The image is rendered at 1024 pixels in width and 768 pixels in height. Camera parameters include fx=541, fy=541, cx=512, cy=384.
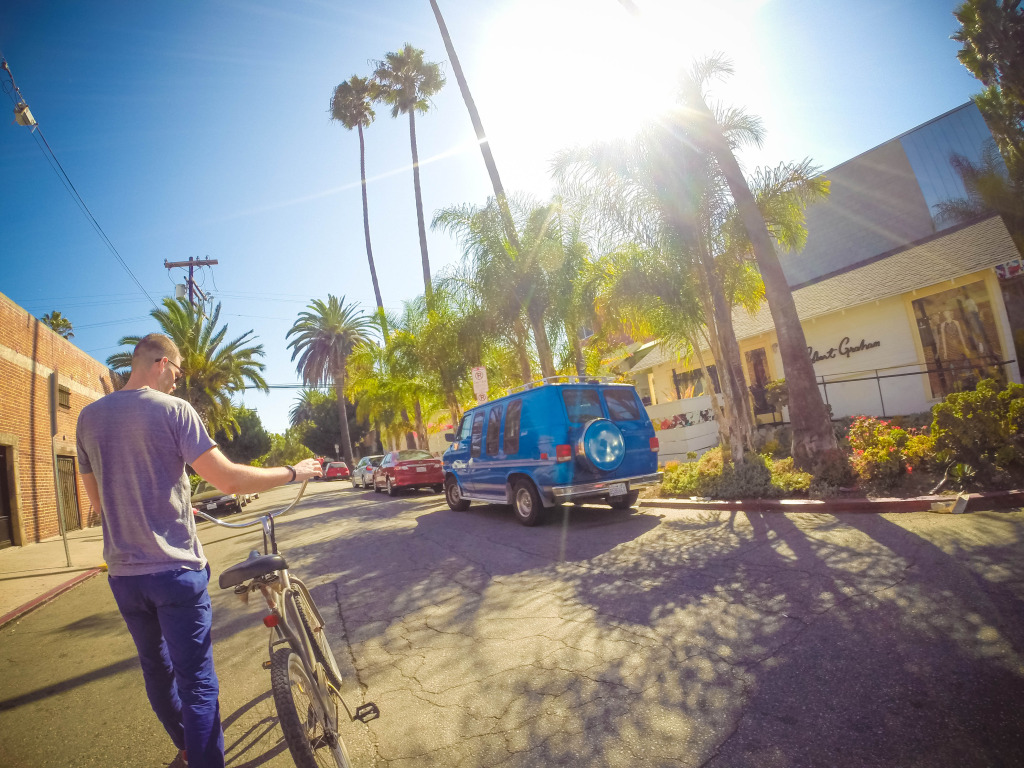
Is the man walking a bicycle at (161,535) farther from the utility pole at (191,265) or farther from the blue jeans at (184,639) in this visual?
the utility pole at (191,265)

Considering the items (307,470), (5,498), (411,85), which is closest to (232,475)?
(307,470)

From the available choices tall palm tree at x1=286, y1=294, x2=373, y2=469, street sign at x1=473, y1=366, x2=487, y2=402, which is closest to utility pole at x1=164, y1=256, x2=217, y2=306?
tall palm tree at x1=286, y1=294, x2=373, y2=469

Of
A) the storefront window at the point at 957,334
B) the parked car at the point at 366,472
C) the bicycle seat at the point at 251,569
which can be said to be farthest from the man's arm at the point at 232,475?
the parked car at the point at 366,472

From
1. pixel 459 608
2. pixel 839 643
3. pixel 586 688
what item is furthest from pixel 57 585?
pixel 839 643

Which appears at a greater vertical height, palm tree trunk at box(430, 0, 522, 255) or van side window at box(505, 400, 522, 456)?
palm tree trunk at box(430, 0, 522, 255)

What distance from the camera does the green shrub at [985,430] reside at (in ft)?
20.4

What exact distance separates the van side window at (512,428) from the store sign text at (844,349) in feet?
35.5

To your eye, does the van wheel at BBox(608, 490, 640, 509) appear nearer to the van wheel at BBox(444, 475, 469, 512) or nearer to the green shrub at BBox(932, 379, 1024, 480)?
the van wheel at BBox(444, 475, 469, 512)

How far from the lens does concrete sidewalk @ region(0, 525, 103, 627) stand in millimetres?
8156

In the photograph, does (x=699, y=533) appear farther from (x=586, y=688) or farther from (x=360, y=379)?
(x=360, y=379)

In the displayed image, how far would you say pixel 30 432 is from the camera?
1603cm

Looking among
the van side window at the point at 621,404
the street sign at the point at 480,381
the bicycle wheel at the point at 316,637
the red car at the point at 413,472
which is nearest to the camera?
the bicycle wheel at the point at 316,637

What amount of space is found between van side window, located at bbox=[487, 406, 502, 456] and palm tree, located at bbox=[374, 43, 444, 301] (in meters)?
21.4

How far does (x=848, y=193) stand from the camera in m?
25.9
